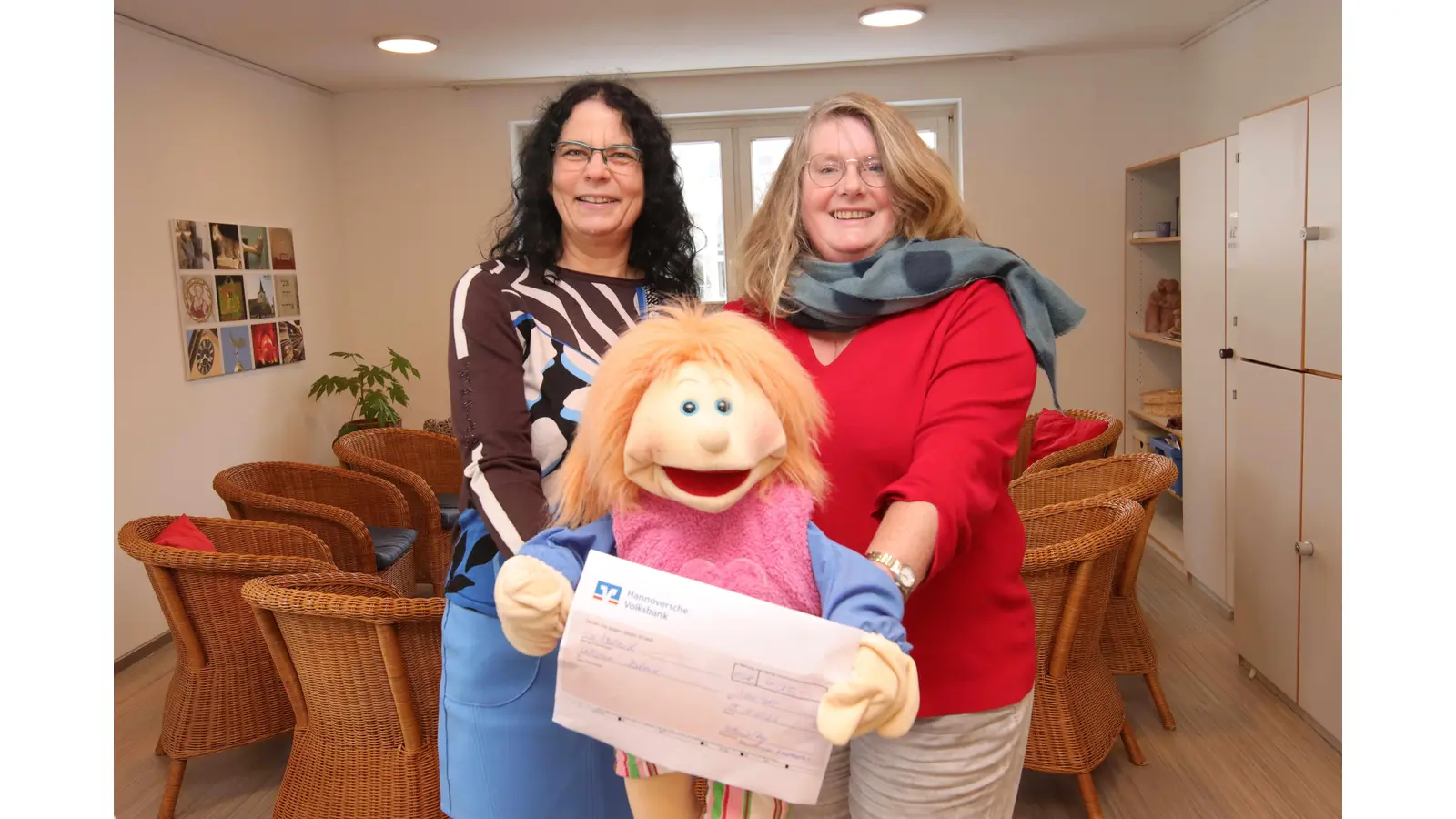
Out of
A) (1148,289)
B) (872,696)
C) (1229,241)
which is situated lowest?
(872,696)

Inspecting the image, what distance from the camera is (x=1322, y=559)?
284cm

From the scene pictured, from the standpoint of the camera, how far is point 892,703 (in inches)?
36.6

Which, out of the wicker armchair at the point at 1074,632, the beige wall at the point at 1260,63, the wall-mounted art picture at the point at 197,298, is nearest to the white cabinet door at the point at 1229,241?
the beige wall at the point at 1260,63

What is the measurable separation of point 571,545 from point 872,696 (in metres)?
0.37

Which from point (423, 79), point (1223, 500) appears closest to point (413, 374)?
point (423, 79)

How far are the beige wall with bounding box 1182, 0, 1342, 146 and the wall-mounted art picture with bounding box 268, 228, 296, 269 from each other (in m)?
4.74

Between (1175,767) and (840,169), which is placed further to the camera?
(1175,767)

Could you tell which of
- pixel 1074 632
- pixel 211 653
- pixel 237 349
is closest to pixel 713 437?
pixel 1074 632

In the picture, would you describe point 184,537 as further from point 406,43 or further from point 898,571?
point 406,43

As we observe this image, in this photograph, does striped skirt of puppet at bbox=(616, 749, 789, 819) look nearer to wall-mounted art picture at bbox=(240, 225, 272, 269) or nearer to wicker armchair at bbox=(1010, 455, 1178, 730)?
wicker armchair at bbox=(1010, 455, 1178, 730)

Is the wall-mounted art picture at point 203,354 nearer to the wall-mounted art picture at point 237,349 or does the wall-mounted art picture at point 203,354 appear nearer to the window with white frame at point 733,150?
the wall-mounted art picture at point 237,349

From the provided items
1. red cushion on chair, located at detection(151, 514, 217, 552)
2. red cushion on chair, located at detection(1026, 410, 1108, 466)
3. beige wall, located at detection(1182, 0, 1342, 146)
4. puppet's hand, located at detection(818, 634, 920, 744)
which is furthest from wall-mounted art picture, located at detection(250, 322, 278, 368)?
beige wall, located at detection(1182, 0, 1342, 146)

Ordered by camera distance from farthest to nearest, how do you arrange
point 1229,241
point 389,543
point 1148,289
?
point 1148,289 < point 1229,241 < point 389,543

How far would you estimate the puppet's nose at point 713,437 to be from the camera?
1015mm
